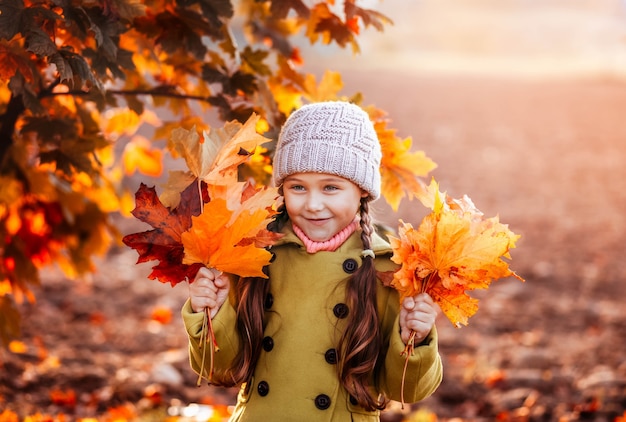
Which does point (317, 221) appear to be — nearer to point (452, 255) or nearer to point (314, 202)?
point (314, 202)

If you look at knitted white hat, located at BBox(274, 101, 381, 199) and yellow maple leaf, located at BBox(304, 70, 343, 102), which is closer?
knitted white hat, located at BBox(274, 101, 381, 199)

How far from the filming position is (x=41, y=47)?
6.48 ft

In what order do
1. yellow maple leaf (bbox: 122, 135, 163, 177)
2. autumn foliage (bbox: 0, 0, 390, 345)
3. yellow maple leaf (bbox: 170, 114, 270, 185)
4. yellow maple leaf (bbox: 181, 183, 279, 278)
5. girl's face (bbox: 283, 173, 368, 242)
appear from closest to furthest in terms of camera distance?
1. yellow maple leaf (bbox: 181, 183, 279, 278)
2. yellow maple leaf (bbox: 170, 114, 270, 185)
3. girl's face (bbox: 283, 173, 368, 242)
4. autumn foliage (bbox: 0, 0, 390, 345)
5. yellow maple leaf (bbox: 122, 135, 163, 177)

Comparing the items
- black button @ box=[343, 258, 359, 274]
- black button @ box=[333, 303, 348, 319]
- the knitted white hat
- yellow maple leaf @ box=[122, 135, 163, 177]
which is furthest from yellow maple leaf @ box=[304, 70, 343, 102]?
yellow maple leaf @ box=[122, 135, 163, 177]

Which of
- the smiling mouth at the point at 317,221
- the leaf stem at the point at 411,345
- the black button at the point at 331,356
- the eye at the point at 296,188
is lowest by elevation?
the black button at the point at 331,356

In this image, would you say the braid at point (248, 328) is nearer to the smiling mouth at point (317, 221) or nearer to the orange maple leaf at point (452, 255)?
the smiling mouth at point (317, 221)

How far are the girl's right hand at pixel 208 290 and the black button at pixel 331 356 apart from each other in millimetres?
319

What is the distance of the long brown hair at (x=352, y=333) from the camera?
6.59 feet

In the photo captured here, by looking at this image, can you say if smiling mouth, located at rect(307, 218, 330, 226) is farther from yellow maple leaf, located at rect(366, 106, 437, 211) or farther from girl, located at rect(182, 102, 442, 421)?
yellow maple leaf, located at rect(366, 106, 437, 211)

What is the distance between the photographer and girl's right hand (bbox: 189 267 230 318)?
1.96m

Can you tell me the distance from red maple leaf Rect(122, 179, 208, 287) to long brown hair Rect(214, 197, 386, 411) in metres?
0.22

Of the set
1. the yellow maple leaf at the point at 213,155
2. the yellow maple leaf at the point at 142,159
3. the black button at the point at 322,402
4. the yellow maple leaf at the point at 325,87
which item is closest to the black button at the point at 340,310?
the black button at the point at 322,402

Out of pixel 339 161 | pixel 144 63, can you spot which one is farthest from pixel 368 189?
pixel 144 63

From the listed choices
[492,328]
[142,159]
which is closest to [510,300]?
[492,328]
